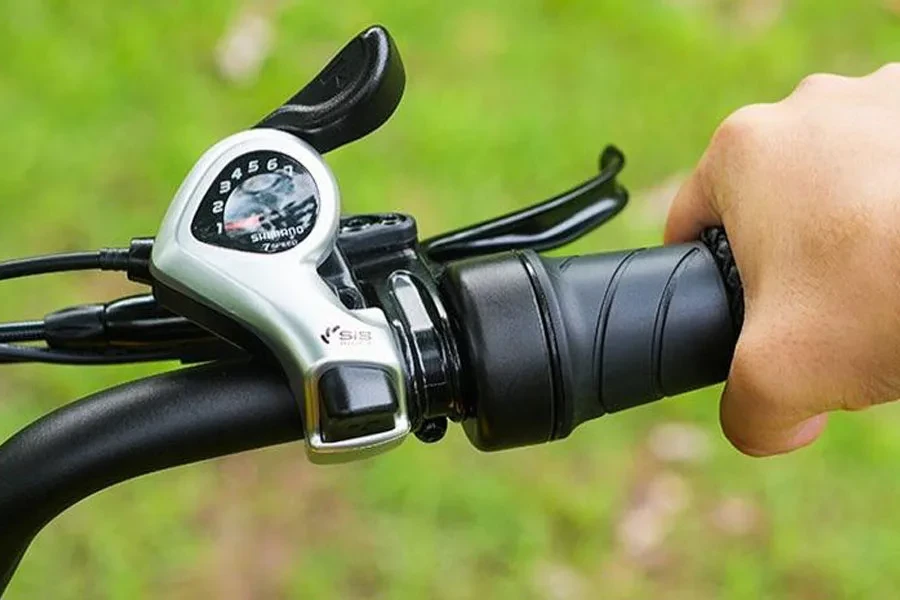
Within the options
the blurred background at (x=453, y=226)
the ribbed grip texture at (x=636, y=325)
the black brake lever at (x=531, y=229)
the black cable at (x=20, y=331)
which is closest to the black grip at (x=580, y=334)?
the ribbed grip texture at (x=636, y=325)

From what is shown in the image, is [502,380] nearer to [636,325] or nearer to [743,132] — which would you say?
[636,325]

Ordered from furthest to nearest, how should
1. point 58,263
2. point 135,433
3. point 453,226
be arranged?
point 453,226 → point 58,263 → point 135,433

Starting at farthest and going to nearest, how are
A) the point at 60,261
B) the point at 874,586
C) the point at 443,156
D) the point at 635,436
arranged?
the point at 443,156
the point at 635,436
the point at 874,586
the point at 60,261

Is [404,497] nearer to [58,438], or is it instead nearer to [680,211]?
[680,211]

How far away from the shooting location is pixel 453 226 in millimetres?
2088

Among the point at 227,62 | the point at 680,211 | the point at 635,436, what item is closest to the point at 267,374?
the point at 680,211

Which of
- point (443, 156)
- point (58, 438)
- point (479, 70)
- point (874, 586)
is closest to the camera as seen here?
point (58, 438)

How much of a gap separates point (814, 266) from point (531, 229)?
187 mm

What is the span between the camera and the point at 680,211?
31.0 inches

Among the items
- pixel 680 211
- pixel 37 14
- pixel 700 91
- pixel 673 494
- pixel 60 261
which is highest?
pixel 37 14

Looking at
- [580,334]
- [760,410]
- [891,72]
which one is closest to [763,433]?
[760,410]

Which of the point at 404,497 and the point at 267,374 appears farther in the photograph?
the point at 404,497

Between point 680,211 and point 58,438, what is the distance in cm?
38

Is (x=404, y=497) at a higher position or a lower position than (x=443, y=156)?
lower
